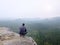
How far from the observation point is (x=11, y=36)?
57.0ft

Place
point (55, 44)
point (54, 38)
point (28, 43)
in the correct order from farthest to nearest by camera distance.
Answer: point (54, 38)
point (55, 44)
point (28, 43)

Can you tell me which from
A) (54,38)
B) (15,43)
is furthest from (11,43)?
(54,38)

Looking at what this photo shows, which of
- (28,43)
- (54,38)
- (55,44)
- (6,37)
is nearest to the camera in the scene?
(28,43)

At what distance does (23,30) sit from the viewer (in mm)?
16234

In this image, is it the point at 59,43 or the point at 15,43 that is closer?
the point at 15,43

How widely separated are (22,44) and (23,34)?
1430 mm

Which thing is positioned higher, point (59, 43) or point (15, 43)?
point (15, 43)

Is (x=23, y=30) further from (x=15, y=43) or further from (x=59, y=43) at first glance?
(x=59, y=43)

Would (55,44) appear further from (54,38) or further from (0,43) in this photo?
(0,43)

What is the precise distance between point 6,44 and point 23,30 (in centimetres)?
230

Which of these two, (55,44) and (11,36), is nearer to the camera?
(11,36)

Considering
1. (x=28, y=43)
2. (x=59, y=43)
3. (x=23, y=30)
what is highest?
(x=23, y=30)

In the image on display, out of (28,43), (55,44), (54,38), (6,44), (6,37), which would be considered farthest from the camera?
(54,38)

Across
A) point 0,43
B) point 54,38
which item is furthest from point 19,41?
point 54,38
